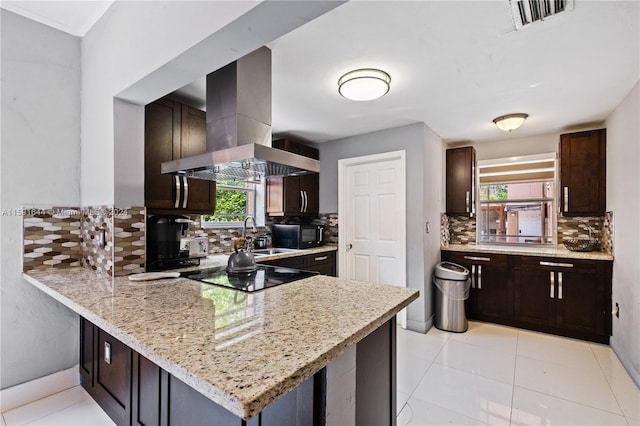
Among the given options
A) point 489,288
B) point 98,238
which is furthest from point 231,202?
point 489,288

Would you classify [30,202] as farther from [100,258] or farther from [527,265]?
[527,265]

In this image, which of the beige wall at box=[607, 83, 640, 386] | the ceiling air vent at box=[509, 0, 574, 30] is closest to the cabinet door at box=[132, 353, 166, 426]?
the ceiling air vent at box=[509, 0, 574, 30]

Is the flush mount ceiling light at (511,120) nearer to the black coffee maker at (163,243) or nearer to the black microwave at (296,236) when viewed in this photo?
the black microwave at (296,236)

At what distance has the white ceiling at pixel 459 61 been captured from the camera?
1628 mm

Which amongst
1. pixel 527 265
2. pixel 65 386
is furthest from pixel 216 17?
pixel 527 265

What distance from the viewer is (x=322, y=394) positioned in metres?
0.92

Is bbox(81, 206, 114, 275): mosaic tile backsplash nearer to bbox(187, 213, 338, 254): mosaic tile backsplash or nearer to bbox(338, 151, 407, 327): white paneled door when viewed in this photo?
bbox(187, 213, 338, 254): mosaic tile backsplash

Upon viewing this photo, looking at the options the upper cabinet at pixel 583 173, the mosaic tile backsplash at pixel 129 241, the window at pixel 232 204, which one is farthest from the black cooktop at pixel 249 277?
the upper cabinet at pixel 583 173

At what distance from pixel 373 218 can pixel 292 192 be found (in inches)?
44.0

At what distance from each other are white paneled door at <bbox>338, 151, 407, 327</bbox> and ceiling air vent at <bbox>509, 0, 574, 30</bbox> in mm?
1913

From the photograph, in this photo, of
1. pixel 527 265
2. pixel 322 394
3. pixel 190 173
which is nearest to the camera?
Result: pixel 322 394

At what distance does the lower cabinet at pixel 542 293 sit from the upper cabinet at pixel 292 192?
2058 mm

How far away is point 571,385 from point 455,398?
3.14 feet

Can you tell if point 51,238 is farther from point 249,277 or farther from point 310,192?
point 310,192
